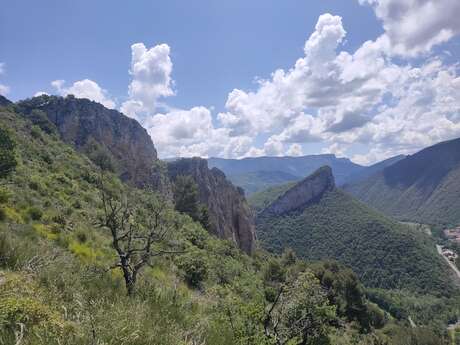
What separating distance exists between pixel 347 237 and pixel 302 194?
3385 centimetres

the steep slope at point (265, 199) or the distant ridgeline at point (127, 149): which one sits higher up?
the distant ridgeline at point (127, 149)

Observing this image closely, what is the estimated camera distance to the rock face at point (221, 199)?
6059cm

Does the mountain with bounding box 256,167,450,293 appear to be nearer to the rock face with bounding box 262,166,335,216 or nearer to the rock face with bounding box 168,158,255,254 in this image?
the rock face with bounding box 262,166,335,216

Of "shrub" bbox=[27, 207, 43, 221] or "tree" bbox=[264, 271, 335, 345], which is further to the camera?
"shrub" bbox=[27, 207, 43, 221]

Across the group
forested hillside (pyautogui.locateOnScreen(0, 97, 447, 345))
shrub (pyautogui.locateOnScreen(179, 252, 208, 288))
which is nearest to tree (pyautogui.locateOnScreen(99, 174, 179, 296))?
forested hillside (pyautogui.locateOnScreen(0, 97, 447, 345))

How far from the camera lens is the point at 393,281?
90.3 metres

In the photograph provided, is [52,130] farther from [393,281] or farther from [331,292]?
[393,281]

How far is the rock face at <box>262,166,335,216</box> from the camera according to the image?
5236 inches

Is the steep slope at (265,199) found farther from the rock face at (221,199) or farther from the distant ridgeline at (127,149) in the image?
the distant ridgeline at (127,149)

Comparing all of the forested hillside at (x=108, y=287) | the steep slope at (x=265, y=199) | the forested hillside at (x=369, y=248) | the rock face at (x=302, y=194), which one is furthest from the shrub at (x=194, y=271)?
the steep slope at (x=265, y=199)

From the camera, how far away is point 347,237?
342 ft

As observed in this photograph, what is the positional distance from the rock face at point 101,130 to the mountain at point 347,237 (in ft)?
186

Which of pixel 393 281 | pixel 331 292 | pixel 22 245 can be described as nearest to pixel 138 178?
pixel 331 292

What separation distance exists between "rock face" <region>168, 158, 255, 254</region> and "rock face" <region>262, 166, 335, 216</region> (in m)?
63.4
